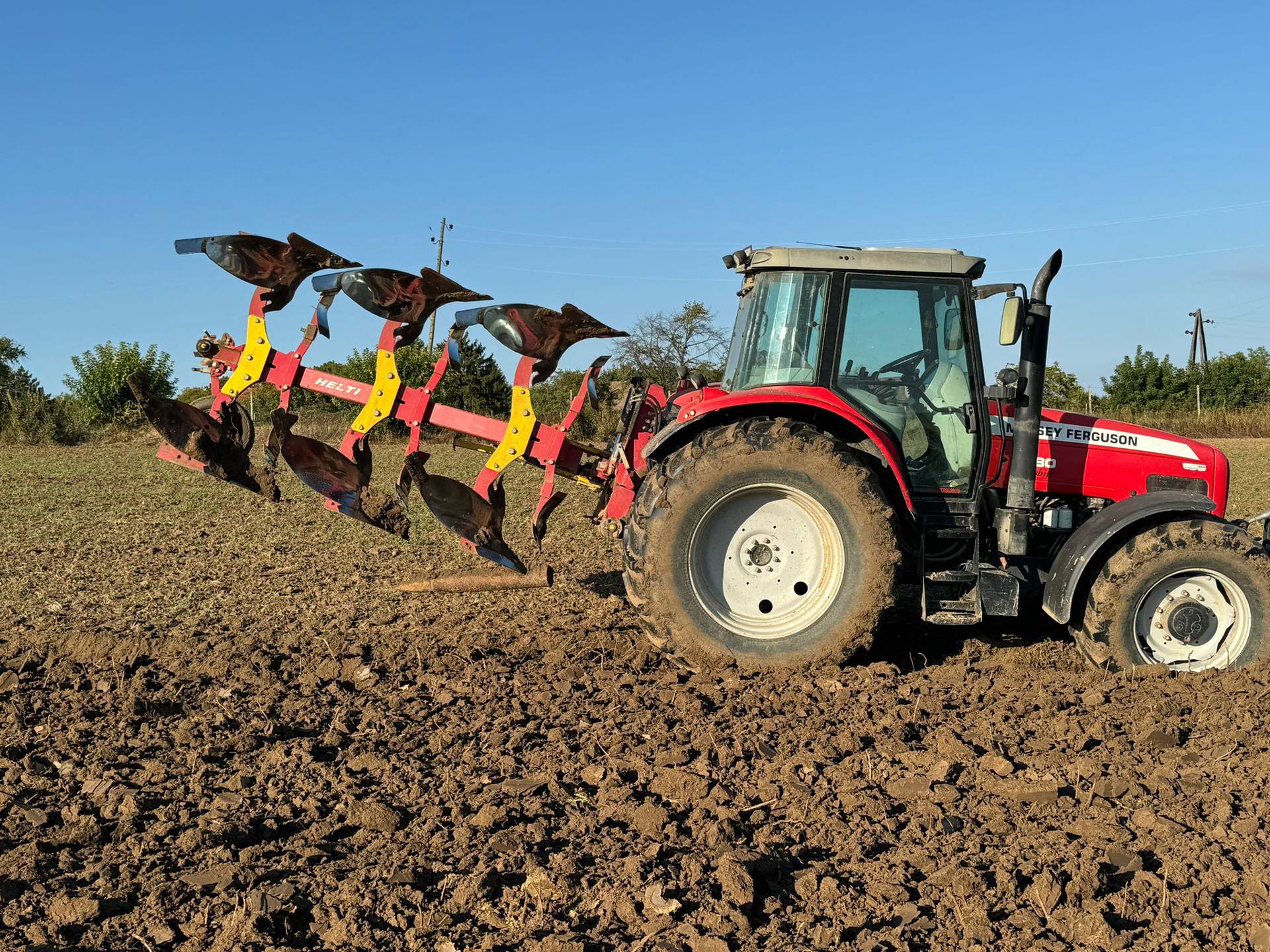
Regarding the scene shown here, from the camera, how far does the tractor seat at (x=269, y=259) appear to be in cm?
588

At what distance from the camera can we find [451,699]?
199 inches

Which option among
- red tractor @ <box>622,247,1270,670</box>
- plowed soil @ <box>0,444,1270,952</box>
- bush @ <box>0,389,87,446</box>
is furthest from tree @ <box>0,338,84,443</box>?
red tractor @ <box>622,247,1270,670</box>

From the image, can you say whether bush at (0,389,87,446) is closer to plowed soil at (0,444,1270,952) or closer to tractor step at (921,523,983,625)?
plowed soil at (0,444,1270,952)

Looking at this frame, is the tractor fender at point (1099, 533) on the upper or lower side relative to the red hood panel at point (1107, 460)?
lower

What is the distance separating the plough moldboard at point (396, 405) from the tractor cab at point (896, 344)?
37.3 inches

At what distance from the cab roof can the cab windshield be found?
0.08 metres

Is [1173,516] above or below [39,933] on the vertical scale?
above

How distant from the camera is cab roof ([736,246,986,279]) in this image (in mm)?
5523

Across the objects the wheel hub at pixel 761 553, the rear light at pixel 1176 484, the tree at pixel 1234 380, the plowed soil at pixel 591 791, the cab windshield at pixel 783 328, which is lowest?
the plowed soil at pixel 591 791

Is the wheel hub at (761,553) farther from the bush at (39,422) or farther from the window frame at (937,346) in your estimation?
the bush at (39,422)

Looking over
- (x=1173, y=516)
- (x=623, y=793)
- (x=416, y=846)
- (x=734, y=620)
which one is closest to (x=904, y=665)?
(x=734, y=620)

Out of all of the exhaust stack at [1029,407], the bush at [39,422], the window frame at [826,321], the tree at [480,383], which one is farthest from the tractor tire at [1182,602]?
the bush at [39,422]

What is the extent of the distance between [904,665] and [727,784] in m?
2.14

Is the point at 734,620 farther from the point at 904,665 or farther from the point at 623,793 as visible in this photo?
the point at 623,793
